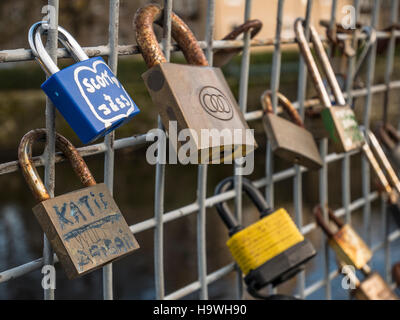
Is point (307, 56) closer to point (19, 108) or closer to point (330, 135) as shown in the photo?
point (330, 135)

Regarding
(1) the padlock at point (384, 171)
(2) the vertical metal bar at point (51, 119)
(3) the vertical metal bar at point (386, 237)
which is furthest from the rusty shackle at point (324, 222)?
(2) the vertical metal bar at point (51, 119)

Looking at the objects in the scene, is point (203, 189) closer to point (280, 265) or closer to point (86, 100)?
point (280, 265)

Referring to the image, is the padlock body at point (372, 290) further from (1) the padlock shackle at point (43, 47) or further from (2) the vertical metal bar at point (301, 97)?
(1) the padlock shackle at point (43, 47)

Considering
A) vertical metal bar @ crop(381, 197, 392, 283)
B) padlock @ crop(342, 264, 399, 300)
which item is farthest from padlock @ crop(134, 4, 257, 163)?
vertical metal bar @ crop(381, 197, 392, 283)

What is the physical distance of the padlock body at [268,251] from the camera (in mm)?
770

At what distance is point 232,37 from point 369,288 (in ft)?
1.66

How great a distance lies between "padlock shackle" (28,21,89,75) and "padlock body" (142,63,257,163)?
0.07m

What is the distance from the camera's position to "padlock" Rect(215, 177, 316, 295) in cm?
77

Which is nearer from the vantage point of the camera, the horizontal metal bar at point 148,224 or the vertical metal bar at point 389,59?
the horizontal metal bar at point 148,224

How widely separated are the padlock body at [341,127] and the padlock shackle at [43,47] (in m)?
0.41

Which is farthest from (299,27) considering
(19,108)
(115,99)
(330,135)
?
(19,108)

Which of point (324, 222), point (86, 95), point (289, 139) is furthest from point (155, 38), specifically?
point (324, 222)

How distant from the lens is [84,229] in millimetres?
541

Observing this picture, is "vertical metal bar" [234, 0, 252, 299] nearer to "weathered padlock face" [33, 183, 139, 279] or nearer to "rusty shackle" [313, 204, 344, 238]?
"rusty shackle" [313, 204, 344, 238]
